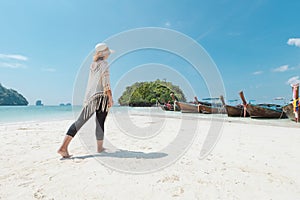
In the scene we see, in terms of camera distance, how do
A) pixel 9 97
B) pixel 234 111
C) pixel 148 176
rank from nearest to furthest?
1. pixel 148 176
2. pixel 234 111
3. pixel 9 97

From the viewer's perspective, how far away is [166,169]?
1.98 m

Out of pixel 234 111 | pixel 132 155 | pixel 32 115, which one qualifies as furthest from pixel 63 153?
pixel 32 115

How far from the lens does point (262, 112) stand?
41.9ft

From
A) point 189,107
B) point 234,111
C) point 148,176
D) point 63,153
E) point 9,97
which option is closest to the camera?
point 148,176

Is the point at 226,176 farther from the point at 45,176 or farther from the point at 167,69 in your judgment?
the point at 167,69

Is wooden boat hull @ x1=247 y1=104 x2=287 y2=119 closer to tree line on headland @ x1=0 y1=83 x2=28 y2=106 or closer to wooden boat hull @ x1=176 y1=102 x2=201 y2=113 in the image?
wooden boat hull @ x1=176 y1=102 x2=201 y2=113

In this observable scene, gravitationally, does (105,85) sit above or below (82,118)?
above

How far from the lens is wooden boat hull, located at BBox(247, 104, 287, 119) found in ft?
41.6

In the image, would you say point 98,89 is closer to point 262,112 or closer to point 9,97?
point 262,112

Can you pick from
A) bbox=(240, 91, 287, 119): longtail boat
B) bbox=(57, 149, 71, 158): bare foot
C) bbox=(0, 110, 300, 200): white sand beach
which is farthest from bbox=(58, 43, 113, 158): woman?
bbox=(240, 91, 287, 119): longtail boat

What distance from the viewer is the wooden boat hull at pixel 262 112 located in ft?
41.6

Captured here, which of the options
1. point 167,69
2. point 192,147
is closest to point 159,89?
point 167,69

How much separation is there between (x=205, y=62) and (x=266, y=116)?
10335 mm

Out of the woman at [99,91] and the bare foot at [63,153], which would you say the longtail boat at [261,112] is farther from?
the bare foot at [63,153]
